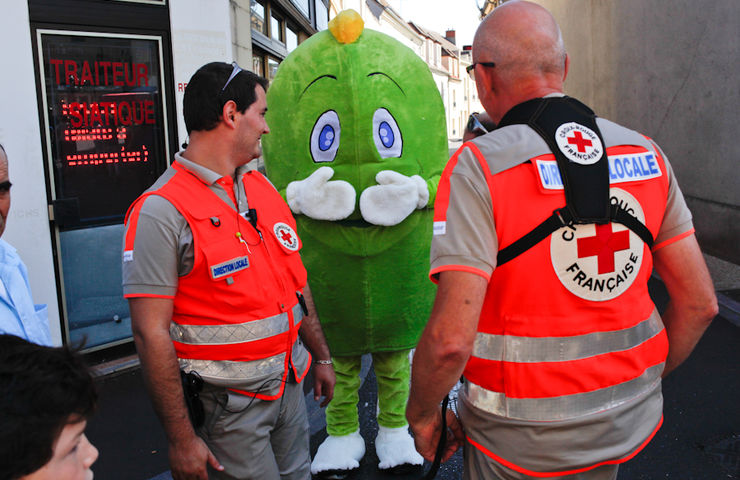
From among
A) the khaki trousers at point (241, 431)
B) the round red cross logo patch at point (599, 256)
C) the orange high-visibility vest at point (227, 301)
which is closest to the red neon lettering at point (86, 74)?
the orange high-visibility vest at point (227, 301)

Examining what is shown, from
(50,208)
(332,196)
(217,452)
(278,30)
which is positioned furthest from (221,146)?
(278,30)

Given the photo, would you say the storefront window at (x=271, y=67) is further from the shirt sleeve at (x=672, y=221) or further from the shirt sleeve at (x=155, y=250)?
the shirt sleeve at (x=672, y=221)

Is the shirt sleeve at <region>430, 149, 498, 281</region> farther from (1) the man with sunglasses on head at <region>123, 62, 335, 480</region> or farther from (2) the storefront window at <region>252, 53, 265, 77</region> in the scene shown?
(2) the storefront window at <region>252, 53, 265, 77</region>

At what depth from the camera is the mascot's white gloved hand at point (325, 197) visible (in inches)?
113

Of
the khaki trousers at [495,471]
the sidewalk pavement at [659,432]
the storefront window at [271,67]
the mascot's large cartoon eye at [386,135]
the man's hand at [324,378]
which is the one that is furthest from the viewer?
the storefront window at [271,67]

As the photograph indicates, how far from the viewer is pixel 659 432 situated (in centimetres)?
373

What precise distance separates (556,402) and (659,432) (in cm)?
254

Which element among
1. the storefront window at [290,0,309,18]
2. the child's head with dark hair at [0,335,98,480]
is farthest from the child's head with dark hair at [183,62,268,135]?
the storefront window at [290,0,309,18]

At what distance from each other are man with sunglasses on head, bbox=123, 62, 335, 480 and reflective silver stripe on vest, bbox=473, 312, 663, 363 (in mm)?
770

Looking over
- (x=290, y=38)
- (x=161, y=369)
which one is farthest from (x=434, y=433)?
(x=290, y=38)

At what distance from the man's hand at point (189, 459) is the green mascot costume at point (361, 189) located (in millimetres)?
1244

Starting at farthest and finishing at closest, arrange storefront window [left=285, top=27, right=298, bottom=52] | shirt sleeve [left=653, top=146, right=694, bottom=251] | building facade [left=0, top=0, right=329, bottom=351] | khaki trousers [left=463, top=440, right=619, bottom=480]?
storefront window [left=285, top=27, right=298, bottom=52] < building facade [left=0, top=0, right=329, bottom=351] < shirt sleeve [left=653, top=146, right=694, bottom=251] < khaki trousers [left=463, top=440, right=619, bottom=480]

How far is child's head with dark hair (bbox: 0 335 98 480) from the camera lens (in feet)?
3.34

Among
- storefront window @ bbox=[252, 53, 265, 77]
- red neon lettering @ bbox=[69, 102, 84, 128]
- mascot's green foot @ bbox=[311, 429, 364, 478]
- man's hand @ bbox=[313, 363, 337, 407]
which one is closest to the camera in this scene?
man's hand @ bbox=[313, 363, 337, 407]
